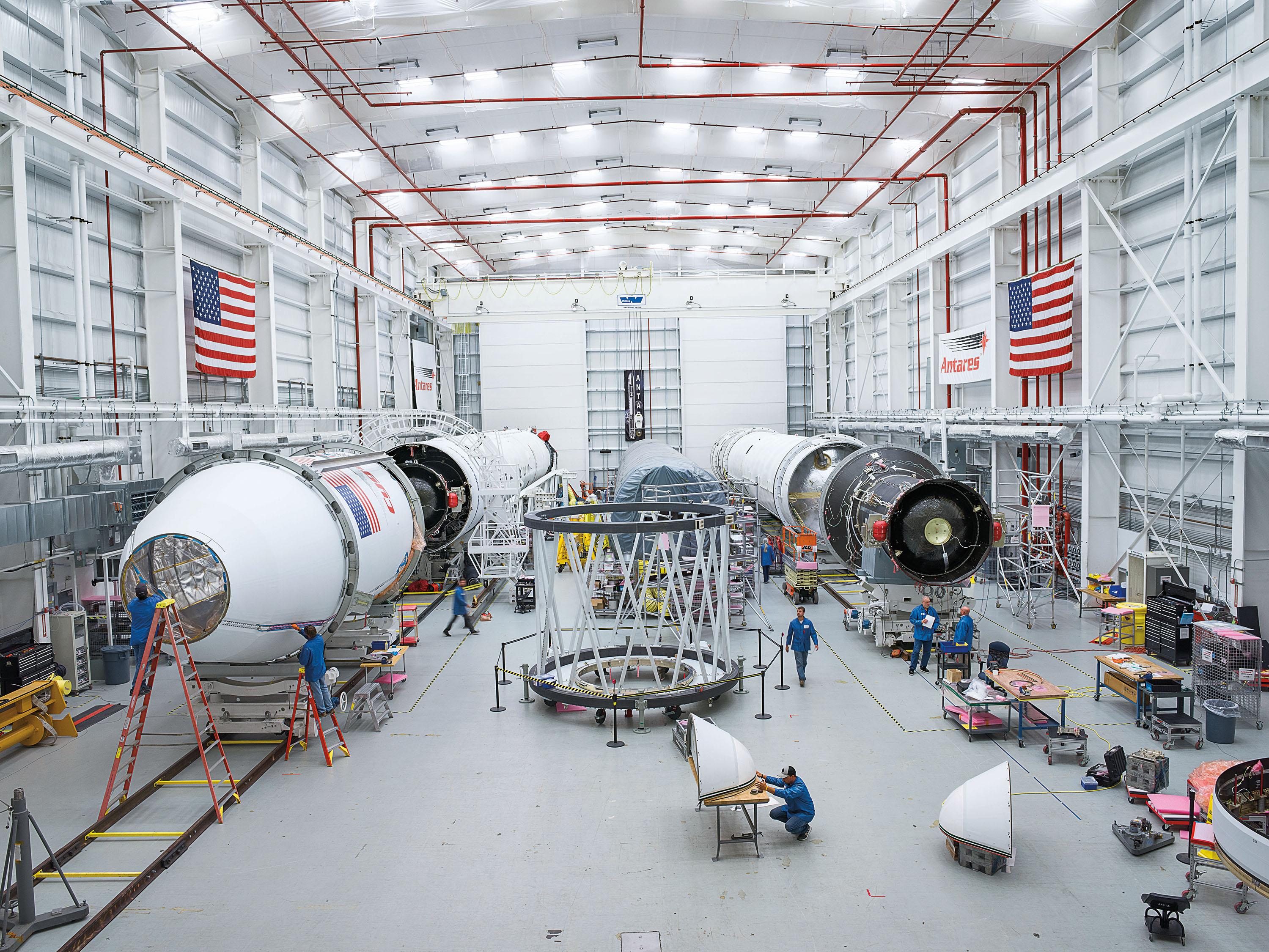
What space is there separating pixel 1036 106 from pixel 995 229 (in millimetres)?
2753

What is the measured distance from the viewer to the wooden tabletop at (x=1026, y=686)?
10414mm

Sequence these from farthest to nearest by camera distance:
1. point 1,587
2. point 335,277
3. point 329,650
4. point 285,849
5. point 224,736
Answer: point 335,277 < point 329,650 < point 1,587 < point 224,736 < point 285,849

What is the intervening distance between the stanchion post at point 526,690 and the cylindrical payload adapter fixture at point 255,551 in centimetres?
253

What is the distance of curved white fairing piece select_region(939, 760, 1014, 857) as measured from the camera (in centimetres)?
727

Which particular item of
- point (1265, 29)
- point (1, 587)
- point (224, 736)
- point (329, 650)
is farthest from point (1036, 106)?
point (1, 587)

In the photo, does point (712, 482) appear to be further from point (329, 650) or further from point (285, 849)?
point (285, 849)

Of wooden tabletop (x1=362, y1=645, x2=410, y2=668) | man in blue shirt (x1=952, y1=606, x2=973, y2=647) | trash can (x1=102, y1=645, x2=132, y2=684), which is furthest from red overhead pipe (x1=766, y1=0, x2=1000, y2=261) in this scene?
trash can (x1=102, y1=645, x2=132, y2=684)

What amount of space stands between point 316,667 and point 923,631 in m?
9.10

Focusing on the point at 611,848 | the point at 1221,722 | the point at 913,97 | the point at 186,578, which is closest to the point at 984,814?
the point at 611,848

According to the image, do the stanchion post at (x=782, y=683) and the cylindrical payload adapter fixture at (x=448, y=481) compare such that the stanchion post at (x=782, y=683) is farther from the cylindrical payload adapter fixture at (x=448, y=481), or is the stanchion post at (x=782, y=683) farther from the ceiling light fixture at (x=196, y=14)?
the ceiling light fixture at (x=196, y=14)

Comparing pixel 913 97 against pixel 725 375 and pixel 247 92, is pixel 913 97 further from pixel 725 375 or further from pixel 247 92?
pixel 725 375

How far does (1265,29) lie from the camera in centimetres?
1197

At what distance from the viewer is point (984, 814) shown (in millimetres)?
7363

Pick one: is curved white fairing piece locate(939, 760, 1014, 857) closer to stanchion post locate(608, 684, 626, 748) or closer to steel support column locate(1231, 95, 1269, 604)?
stanchion post locate(608, 684, 626, 748)
